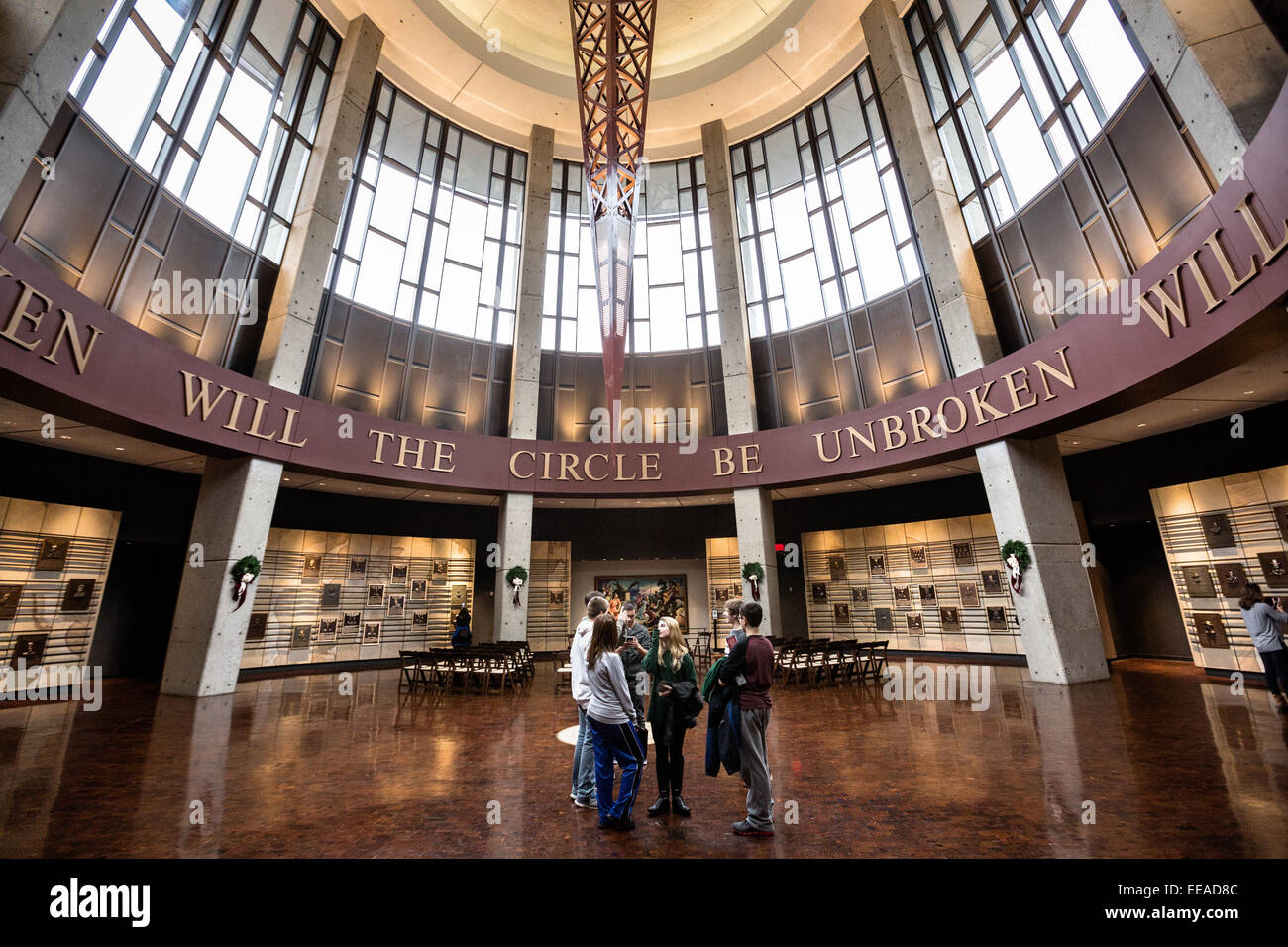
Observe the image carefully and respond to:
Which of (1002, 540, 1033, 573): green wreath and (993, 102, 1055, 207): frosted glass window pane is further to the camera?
(993, 102, 1055, 207): frosted glass window pane

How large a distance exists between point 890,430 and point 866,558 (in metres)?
5.95

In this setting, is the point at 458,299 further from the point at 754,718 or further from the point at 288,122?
the point at 754,718

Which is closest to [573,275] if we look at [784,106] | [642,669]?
[784,106]

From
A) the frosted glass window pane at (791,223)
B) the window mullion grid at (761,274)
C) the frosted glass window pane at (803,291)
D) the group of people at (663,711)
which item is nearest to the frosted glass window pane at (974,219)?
the frosted glass window pane at (803,291)

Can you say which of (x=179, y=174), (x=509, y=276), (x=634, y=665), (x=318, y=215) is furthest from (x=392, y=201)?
(x=634, y=665)

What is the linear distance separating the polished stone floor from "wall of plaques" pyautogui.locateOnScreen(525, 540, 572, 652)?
9.57 m

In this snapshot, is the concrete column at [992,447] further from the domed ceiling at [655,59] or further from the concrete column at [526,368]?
the concrete column at [526,368]

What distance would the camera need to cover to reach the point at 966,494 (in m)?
15.2

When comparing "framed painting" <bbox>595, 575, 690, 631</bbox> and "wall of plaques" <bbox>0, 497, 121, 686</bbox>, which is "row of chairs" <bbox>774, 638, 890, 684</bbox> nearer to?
"framed painting" <bbox>595, 575, 690, 631</bbox>

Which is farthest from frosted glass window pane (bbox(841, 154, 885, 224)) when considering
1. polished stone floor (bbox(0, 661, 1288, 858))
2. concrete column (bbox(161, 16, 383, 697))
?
concrete column (bbox(161, 16, 383, 697))

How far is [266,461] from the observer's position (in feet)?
36.2

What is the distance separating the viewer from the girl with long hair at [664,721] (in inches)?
169

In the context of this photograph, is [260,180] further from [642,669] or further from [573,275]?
[642,669]

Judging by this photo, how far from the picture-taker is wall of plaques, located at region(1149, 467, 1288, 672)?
32.2 feet
